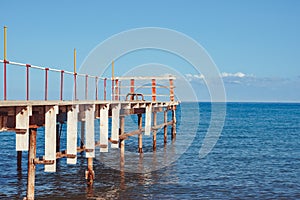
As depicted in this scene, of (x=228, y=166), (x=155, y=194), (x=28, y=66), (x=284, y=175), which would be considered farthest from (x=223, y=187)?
(x=28, y=66)

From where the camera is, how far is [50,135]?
43.9ft

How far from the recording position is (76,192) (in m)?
18.2

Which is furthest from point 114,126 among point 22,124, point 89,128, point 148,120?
point 22,124

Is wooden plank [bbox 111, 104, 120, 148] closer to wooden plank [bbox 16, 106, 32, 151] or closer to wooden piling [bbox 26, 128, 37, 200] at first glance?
wooden piling [bbox 26, 128, 37, 200]

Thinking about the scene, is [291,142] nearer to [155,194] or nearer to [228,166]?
[228,166]

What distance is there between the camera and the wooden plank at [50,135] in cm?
1338

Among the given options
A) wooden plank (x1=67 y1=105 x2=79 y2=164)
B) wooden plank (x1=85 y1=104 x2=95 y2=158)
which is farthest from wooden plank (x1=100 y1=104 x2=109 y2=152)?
wooden plank (x1=67 y1=105 x2=79 y2=164)

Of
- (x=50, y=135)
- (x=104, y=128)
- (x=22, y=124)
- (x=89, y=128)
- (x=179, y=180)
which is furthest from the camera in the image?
(x=179, y=180)

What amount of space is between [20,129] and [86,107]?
516 cm

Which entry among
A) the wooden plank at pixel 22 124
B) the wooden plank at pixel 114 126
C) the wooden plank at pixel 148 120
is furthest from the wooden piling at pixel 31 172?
the wooden plank at pixel 148 120

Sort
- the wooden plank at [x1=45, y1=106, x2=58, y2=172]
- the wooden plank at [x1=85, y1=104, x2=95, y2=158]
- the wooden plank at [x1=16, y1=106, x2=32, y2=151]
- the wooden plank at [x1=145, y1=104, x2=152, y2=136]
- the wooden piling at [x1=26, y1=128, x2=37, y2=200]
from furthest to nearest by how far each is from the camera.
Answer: the wooden plank at [x1=145, y1=104, x2=152, y2=136], the wooden plank at [x1=85, y1=104, x2=95, y2=158], the wooden piling at [x1=26, y1=128, x2=37, y2=200], the wooden plank at [x1=45, y1=106, x2=58, y2=172], the wooden plank at [x1=16, y1=106, x2=32, y2=151]

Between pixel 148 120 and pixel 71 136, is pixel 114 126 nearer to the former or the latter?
pixel 71 136

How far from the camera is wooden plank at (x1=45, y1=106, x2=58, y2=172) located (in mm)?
13375

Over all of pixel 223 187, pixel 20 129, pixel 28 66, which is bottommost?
pixel 223 187
